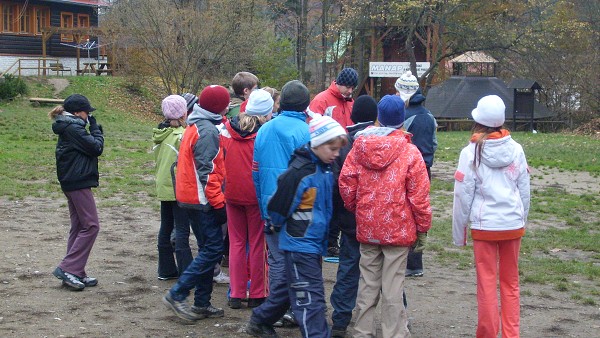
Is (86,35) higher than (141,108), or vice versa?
(86,35)

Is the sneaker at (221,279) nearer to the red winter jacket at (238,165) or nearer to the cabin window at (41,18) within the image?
the red winter jacket at (238,165)

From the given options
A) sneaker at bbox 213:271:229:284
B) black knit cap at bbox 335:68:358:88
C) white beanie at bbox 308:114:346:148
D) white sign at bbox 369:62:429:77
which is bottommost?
sneaker at bbox 213:271:229:284

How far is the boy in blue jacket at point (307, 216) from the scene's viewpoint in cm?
547

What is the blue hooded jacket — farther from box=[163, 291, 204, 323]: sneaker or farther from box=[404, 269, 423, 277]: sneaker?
box=[404, 269, 423, 277]: sneaker

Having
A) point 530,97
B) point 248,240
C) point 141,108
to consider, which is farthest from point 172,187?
point 530,97

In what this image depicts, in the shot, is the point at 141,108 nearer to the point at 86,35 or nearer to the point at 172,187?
the point at 86,35

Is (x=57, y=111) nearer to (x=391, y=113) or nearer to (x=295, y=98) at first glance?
(x=295, y=98)

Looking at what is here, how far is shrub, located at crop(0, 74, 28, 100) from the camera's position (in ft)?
101

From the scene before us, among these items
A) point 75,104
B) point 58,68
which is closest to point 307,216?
point 75,104

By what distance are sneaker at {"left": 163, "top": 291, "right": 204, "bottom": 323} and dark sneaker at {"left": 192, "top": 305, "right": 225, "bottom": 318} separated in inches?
1.0

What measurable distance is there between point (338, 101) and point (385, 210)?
319 cm

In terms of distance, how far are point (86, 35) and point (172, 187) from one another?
38.2 m

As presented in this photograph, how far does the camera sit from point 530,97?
121ft

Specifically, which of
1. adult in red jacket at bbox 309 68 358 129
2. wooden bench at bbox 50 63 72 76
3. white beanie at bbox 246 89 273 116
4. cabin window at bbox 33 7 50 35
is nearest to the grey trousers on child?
white beanie at bbox 246 89 273 116
